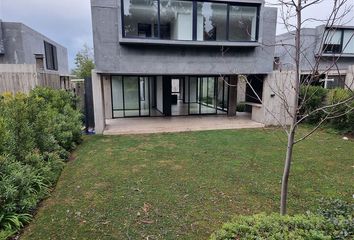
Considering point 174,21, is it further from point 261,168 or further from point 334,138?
point 334,138

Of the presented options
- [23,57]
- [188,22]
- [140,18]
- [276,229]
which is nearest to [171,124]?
[188,22]

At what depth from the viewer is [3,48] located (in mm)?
13820

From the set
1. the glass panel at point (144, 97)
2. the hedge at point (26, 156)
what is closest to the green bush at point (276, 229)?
the hedge at point (26, 156)

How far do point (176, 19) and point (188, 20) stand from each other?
18.8 inches

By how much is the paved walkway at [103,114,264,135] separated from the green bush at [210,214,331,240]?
796cm

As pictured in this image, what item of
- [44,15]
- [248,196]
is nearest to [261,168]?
[248,196]

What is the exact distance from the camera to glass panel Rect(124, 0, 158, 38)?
29.2 ft

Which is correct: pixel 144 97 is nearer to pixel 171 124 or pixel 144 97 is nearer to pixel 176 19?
pixel 171 124

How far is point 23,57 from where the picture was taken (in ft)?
47.0

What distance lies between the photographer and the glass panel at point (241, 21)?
32.3 feet

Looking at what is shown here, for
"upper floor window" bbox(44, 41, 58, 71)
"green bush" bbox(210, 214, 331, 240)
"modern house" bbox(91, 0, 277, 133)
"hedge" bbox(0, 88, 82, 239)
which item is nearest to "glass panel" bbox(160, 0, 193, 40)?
"modern house" bbox(91, 0, 277, 133)

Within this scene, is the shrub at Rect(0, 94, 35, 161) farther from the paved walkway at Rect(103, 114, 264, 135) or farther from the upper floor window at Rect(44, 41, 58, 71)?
the upper floor window at Rect(44, 41, 58, 71)

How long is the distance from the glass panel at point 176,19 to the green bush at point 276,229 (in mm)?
8300

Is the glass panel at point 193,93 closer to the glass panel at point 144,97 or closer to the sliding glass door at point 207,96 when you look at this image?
the sliding glass door at point 207,96
